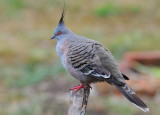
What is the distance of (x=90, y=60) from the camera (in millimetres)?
5965

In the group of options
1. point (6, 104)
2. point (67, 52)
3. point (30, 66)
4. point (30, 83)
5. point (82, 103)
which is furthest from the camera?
point (30, 66)

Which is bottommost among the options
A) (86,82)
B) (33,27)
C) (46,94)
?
(33,27)

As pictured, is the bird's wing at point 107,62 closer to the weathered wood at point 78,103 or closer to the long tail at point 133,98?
the long tail at point 133,98

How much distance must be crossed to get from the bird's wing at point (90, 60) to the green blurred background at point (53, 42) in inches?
114

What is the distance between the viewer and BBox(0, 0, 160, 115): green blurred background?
945 centimetres

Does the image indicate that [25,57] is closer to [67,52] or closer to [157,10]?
[157,10]

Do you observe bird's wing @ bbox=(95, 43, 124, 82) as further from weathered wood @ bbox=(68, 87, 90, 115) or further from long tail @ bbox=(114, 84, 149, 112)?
weathered wood @ bbox=(68, 87, 90, 115)

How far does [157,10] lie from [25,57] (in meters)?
5.30

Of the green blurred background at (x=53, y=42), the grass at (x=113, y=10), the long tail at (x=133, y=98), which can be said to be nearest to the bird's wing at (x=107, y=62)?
the long tail at (x=133, y=98)

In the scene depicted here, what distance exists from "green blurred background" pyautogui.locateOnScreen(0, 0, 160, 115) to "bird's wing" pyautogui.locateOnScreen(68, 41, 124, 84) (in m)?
2.90

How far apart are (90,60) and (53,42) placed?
823cm

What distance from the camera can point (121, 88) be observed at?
584 centimetres

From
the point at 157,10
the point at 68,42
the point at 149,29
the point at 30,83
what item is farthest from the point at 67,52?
the point at 157,10

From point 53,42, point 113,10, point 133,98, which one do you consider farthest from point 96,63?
point 113,10
